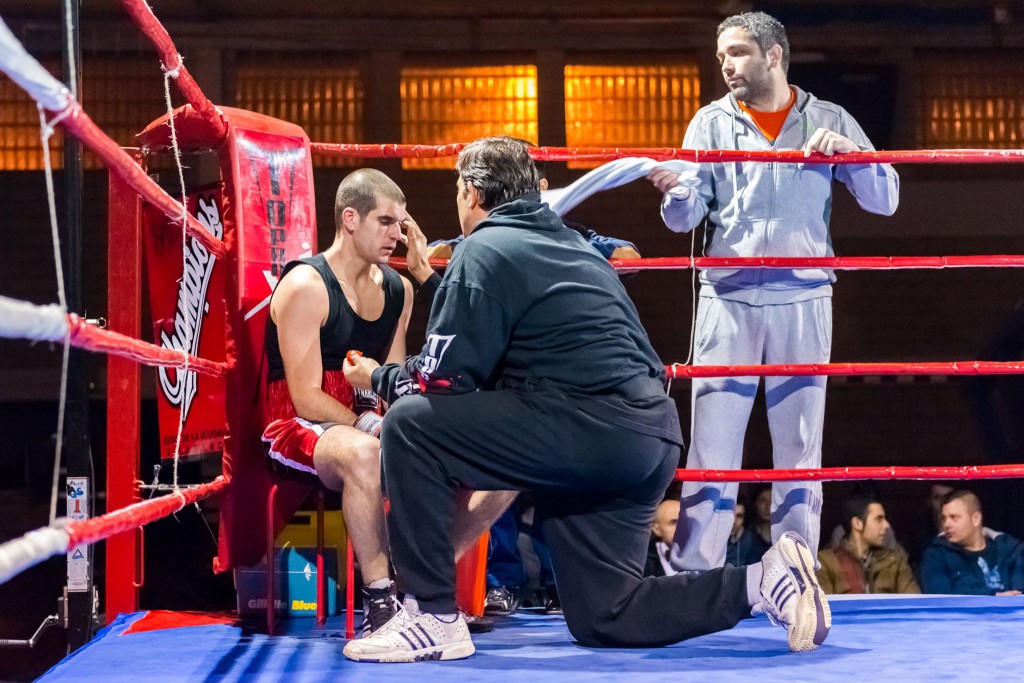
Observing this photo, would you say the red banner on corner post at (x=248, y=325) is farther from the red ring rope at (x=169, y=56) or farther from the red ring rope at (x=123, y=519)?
the red ring rope at (x=123, y=519)

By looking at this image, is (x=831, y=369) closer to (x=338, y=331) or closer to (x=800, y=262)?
(x=800, y=262)

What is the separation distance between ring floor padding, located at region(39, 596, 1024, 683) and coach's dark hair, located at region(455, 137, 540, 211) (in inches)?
34.7

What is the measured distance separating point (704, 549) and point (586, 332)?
99 centimetres

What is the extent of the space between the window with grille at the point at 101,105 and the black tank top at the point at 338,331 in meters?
5.75

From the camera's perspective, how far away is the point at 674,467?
2203 mm

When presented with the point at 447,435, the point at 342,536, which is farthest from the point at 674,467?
the point at 342,536

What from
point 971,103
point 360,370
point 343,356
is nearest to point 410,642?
point 360,370

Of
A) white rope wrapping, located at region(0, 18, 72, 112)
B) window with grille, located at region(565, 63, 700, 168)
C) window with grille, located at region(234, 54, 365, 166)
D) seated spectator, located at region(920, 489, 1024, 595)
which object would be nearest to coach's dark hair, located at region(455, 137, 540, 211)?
white rope wrapping, located at region(0, 18, 72, 112)

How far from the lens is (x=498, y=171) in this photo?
7.22 ft

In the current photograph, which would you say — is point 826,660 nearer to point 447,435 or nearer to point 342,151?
point 447,435

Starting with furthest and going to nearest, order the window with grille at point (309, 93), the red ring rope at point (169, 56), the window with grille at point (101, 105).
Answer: the window with grille at point (101, 105)
the window with grille at point (309, 93)
the red ring rope at point (169, 56)

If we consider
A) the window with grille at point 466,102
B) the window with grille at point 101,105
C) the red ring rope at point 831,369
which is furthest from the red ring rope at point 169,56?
the window with grille at point 101,105

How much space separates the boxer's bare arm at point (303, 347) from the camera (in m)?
2.41

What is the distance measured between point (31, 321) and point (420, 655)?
110 centimetres
